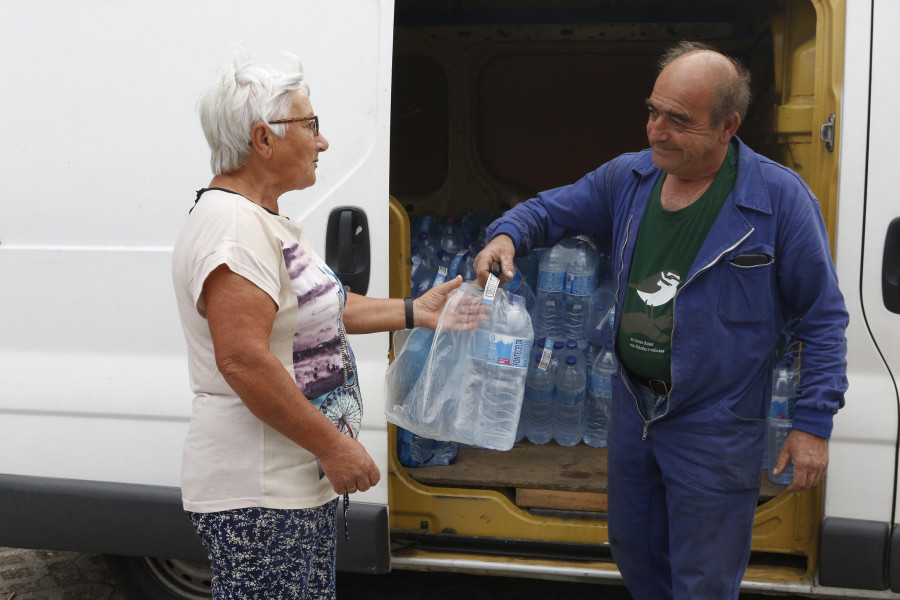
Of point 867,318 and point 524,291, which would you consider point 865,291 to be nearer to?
point 867,318

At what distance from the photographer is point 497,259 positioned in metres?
2.32

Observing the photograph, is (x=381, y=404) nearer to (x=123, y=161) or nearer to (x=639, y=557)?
(x=639, y=557)

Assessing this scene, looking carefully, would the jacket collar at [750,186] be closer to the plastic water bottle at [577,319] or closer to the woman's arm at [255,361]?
the woman's arm at [255,361]

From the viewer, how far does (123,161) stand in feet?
8.47

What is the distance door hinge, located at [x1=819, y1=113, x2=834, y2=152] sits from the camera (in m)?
2.35

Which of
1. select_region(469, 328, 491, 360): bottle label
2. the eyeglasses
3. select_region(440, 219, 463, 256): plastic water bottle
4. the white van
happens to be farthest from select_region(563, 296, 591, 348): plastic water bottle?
the eyeglasses

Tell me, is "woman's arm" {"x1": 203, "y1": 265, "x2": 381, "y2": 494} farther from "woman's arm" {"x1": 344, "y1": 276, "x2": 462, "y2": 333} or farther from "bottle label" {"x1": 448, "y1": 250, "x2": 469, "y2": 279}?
"bottle label" {"x1": 448, "y1": 250, "x2": 469, "y2": 279}

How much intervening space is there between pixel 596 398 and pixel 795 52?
1.58 meters

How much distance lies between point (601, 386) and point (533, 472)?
63 centimetres

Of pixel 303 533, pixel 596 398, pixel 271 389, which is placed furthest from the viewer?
pixel 596 398

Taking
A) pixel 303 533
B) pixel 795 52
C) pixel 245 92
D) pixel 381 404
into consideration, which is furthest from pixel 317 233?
pixel 795 52

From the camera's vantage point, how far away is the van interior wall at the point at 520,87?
4.05 metres

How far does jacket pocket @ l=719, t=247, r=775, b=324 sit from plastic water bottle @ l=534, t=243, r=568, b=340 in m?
1.49

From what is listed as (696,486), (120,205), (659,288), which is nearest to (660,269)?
(659,288)
